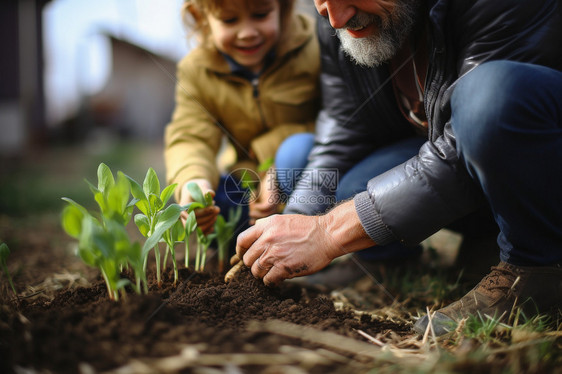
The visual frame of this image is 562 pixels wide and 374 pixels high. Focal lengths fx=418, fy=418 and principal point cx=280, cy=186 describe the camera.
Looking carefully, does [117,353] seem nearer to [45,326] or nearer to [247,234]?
[45,326]

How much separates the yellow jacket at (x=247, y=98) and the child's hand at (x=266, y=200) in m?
0.11

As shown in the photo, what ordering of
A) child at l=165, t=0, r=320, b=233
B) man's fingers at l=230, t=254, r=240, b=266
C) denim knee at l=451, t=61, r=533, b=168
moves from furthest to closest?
child at l=165, t=0, r=320, b=233 < man's fingers at l=230, t=254, r=240, b=266 < denim knee at l=451, t=61, r=533, b=168

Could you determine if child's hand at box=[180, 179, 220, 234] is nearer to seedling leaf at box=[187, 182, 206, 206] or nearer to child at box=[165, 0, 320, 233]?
seedling leaf at box=[187, 182, 206, 206]

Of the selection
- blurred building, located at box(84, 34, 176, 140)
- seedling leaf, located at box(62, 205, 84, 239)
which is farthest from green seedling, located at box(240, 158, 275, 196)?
blurred building, located at box(84, 34, 176, 140)

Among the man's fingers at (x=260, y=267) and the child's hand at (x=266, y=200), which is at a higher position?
the child's hand at (x=266, y=200)

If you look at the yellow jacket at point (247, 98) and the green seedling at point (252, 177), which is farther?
the yellow jacket at point (247, 98)

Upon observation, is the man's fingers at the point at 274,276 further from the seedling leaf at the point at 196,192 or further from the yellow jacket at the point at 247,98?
the yellow jacket at the point at 247,98

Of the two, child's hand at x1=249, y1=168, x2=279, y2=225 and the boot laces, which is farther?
child's hand at x1=249, y1=168, x2=279, y2=225

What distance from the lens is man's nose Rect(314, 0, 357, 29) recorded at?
1.43 meters

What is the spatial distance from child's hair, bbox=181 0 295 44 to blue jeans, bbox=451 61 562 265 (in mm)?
1245

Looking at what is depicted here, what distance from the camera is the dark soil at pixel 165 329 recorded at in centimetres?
90

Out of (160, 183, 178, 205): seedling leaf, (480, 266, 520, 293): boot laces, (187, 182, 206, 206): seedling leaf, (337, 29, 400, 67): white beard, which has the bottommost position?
(480, 266, 520, 293): boot laces

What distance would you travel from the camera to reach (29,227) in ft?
10.3

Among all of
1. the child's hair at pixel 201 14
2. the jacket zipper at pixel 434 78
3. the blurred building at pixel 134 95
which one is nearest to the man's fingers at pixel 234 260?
the jacket zipper at pixel 434 78
